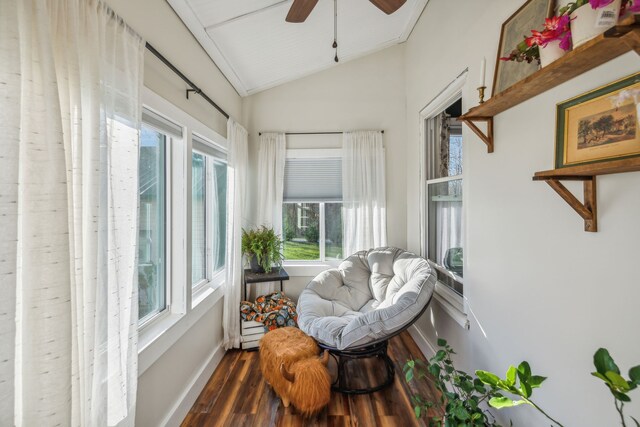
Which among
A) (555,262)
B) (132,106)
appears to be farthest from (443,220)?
(132,106)

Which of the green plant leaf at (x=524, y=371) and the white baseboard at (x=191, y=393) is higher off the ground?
the green plant leaf at (x=524, y=371)

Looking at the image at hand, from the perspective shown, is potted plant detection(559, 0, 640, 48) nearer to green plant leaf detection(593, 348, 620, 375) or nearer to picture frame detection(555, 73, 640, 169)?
picture frame detection(555, 73, 640, 169)

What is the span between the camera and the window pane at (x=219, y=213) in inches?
115

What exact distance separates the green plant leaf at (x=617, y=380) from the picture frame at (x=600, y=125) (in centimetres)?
62

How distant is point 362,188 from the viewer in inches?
131

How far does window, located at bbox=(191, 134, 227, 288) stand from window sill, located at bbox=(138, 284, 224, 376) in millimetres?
245

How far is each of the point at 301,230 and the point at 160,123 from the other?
202 cm

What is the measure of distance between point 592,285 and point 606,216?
249 millimetres

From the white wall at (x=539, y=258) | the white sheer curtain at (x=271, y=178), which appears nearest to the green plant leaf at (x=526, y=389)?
the white wall at (x=539, y=258)

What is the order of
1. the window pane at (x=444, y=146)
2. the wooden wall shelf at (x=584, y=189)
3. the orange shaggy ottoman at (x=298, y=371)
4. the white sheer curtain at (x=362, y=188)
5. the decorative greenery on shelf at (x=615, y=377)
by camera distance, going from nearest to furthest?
the decorative greenery on shelf at (x=615, y=377) → the wooden wall shelf at (x=584, y=189) → the orange shaggy ottoman at (x=298, y=371) → the window pane at (x=444, y=146) → the white sheer curtain at (x=362, y=188)

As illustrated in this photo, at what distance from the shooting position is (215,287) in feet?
8.89

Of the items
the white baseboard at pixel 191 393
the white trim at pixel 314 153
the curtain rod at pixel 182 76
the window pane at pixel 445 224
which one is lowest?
the white baseboard at pixel 191 393

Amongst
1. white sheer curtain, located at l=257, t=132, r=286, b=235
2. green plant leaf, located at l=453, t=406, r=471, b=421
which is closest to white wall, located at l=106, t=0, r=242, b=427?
white sheer curtain, located at l=257, t=132, r=286, b=235

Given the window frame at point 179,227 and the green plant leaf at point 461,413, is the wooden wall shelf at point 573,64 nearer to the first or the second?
the green plant leaf at point 461,413
